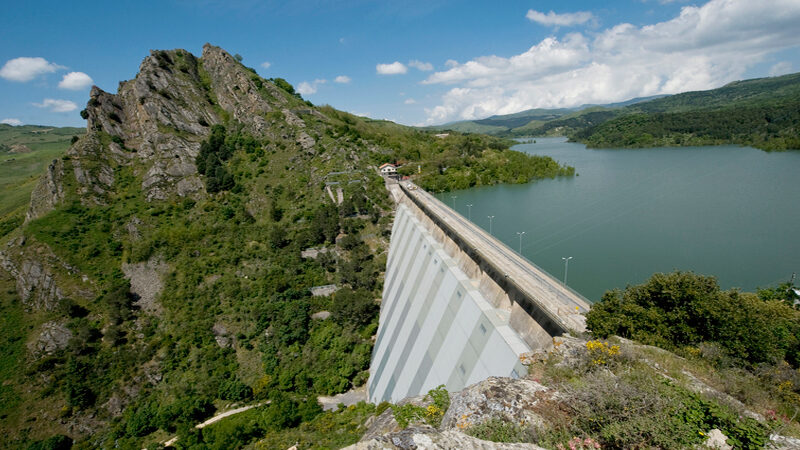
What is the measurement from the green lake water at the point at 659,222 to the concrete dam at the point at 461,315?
10.3m

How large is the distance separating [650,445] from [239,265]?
41.6m

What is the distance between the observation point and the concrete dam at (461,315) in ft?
51.4

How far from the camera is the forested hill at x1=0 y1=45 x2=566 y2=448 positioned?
27047 mm

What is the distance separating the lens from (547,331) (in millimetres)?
15781

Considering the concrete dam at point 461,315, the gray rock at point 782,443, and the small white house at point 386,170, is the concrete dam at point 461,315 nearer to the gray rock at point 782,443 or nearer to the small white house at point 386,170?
the gray rock at point 782,443

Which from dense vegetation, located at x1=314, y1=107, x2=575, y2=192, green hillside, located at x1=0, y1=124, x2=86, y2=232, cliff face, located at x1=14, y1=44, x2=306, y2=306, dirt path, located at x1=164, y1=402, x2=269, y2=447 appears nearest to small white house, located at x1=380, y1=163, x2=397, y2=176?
cliff face, located at x1=14, y1=44, x2=306, y2=306

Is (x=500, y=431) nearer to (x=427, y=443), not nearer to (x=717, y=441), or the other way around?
(x=427, y=443)

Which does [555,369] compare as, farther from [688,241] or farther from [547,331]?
[688,241]

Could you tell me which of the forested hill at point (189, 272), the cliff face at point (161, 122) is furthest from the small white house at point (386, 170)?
the cliff face at point (161, 122)

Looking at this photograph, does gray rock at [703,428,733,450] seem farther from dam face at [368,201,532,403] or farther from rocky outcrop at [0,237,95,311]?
rocky outcrop at [0,237,95,311]

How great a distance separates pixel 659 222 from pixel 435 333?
1500 inches

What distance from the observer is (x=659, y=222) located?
4238cm

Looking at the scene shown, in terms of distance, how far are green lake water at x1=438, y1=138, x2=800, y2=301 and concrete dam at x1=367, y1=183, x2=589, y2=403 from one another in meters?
10.3

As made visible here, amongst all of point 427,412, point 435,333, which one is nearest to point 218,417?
point 435,333
